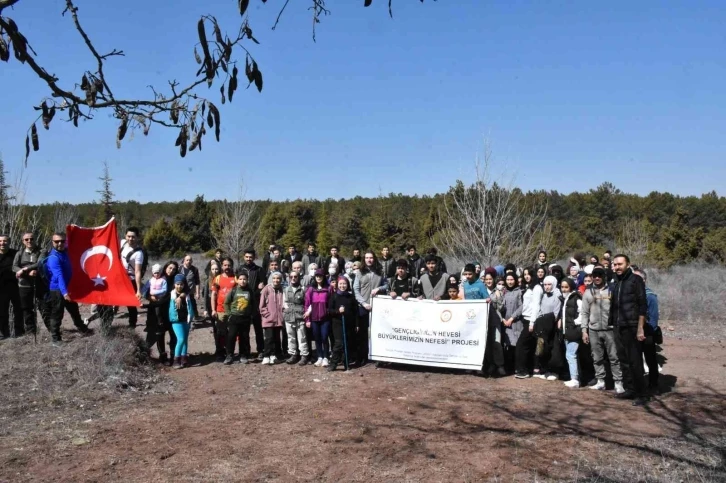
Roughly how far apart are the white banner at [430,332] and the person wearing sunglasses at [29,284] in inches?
235

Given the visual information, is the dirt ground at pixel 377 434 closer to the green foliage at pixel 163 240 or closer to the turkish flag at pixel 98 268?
the turkish flag at pixel 98 268

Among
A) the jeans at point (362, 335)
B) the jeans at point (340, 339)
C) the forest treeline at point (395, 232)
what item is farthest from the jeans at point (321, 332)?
the forest treeline at point (395, 232)

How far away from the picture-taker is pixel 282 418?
23.2 feet

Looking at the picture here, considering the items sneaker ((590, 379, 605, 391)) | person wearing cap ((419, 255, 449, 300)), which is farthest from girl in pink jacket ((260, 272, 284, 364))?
sneaker ((590, 379, 605, 391))

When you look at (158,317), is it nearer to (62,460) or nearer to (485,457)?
(62,460)

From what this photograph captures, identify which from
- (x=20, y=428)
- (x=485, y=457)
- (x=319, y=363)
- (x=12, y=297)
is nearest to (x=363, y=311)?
(x=319, y=363)

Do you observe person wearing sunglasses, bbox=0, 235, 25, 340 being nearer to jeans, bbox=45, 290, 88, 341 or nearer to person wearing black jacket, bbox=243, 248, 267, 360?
jeans, bbox=45, 290, 88, 341

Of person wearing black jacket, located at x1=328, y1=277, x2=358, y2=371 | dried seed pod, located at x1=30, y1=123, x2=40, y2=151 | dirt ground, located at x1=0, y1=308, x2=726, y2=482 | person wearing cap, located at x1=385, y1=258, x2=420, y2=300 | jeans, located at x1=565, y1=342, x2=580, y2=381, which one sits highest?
dried seed pod, located at x1=30, y1=123, x2=40, y2=151

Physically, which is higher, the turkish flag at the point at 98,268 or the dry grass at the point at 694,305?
the turkish flag at the point at 98,268

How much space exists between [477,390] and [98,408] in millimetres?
5455

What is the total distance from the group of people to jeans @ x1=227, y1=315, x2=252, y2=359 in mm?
19

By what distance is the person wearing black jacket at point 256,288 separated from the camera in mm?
10523

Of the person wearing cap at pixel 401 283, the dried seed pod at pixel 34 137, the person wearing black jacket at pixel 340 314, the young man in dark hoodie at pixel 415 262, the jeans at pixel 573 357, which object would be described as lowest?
the jeans at pixel 573 357

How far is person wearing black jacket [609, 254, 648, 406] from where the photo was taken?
761cm
